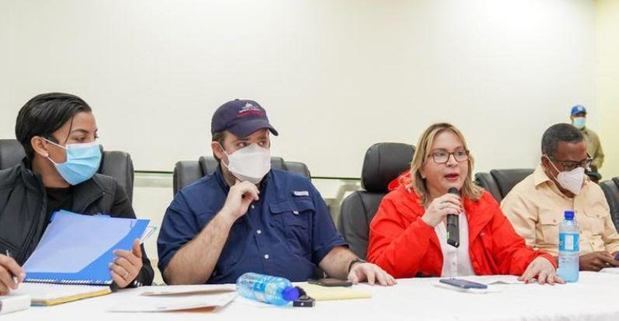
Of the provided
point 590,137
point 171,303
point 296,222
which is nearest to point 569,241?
point 296,222

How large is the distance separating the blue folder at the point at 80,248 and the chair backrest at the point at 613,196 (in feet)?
8.87

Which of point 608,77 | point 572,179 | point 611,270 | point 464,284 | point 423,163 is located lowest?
point 611,270

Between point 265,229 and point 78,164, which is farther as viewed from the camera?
point 265,229

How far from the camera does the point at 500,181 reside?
3.20 metres

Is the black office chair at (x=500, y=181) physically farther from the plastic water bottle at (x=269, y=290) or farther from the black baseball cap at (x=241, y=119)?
the plastic water bottle at (x=269, y=290)

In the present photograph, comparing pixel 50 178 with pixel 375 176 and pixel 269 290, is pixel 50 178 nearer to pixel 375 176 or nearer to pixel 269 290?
pixel 269 290

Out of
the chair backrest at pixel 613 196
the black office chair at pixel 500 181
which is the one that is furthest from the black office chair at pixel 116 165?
the chair backrest at pixel 613 196

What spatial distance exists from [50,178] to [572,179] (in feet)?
7.31

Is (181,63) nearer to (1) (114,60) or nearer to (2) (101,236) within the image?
(1) (114,60)

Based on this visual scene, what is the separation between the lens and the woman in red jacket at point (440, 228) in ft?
6.64

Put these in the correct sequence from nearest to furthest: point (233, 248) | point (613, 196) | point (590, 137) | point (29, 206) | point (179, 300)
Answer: point (179, 300) → point (29, 206) → point (233, 248) → point (613, 196) → point (590, 137)

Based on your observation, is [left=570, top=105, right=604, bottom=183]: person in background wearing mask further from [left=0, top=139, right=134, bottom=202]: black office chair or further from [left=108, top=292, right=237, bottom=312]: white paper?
[left=108, top=292, right=237, bottom=312]: white paper

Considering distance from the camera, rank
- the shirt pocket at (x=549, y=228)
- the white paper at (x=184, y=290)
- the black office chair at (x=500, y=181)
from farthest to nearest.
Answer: the black office chair at (x=500, y=181)
the shirt pocket at (x=549, y=228)
the white paper at (x=184, y=290)

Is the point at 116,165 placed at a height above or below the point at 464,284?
above
